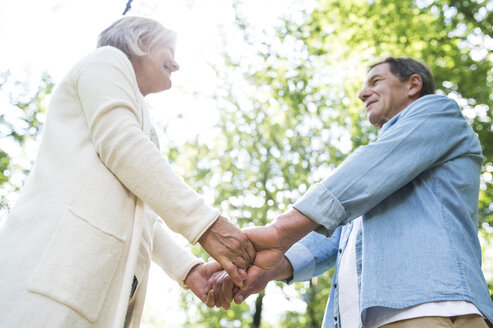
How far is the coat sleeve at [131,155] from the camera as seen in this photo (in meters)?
1.86

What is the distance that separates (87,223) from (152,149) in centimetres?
45

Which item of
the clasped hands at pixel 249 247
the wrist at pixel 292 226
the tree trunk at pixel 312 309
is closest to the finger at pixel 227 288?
the clasped hands at pixel 249 247

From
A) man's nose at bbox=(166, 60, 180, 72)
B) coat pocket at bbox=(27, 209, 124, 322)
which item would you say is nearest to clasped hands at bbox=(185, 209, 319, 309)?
coat pocket at bbox=(27, 209, 124, 322)

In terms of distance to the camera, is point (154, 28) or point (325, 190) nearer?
point (325, 190)

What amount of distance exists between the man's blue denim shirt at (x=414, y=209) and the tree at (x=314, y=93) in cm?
810

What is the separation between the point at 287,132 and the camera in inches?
516

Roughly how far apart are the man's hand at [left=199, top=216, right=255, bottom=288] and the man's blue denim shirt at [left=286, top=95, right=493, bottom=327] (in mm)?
370

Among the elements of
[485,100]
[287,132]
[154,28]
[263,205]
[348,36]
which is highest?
[154,28]

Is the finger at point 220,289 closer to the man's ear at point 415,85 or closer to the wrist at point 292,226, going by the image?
the wrist at point 292,226

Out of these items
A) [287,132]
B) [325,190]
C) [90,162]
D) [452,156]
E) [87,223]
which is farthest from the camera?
[287,132]

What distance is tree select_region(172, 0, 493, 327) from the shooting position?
9875mm

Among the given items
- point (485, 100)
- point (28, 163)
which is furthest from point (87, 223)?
point (28, 163)

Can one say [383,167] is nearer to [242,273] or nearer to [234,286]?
[242,273]

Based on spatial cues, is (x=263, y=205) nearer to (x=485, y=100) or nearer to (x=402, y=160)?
(x=485, y=100)
